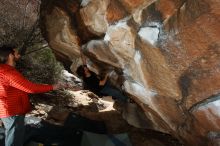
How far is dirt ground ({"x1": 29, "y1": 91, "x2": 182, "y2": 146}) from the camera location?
20.4 ft

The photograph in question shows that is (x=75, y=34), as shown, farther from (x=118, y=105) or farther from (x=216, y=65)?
(x=216, y=65)

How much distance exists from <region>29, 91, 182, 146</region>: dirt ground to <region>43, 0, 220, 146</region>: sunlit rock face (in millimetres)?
438

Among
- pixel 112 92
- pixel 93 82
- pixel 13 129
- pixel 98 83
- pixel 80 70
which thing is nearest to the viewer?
pixel 13 129

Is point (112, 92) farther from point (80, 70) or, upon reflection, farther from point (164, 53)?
point (164, 53)

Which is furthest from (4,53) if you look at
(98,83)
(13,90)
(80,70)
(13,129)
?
(80,70)

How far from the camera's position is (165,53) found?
4.30 m

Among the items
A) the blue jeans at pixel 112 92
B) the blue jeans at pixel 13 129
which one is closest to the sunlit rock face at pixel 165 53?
the blue jeans at pixel 112 92

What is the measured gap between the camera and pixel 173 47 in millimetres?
4207

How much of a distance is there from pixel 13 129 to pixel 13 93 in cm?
50

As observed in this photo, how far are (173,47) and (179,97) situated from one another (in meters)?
0.74

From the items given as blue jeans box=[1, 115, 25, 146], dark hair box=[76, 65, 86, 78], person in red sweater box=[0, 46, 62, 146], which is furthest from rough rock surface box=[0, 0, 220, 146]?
blue jeans box=[1, 115, 25, 146]

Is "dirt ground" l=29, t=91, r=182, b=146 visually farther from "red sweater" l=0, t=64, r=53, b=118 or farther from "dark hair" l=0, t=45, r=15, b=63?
"dark hair" l=0, t=45, r=15, b=63

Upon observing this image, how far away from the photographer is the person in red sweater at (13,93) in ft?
14.7

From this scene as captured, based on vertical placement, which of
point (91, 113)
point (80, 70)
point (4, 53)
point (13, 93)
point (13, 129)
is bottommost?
point (91, 113)
